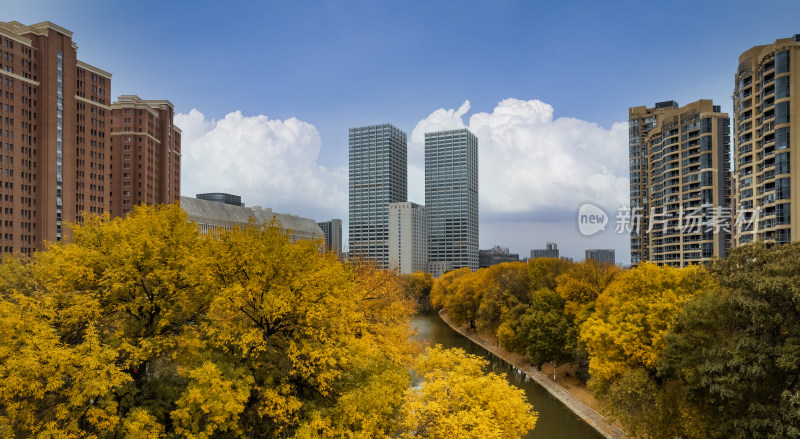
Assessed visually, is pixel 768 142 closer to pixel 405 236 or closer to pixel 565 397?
pixel 565 397

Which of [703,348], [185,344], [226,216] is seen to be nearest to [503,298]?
[703,348]

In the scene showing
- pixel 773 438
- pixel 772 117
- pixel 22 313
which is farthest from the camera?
pixel 772 117

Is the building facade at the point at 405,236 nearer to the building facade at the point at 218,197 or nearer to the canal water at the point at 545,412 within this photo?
the building facade at the point at 218,197

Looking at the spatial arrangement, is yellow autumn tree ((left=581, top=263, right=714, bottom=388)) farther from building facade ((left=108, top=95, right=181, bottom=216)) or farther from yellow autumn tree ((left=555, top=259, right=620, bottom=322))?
building facade ((left=108, top=95, right=181, bottom=216))

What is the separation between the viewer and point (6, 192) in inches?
2891

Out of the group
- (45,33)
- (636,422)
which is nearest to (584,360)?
(636,422)

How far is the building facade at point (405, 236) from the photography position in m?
185

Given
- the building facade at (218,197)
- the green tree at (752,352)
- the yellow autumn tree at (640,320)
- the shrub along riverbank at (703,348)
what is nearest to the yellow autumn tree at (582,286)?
the shrub along riverbank at (703,348)

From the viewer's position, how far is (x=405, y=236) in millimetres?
186125

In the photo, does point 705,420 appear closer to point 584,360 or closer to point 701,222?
point 584,360

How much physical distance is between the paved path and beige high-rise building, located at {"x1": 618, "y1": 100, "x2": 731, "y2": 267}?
34.0 metres

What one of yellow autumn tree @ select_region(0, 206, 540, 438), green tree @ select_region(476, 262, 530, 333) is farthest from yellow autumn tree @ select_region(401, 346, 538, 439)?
green tree @ select_region(476, 262, 530, 333)

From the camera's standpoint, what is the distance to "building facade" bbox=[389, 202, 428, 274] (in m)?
185

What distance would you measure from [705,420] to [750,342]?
5.49m
